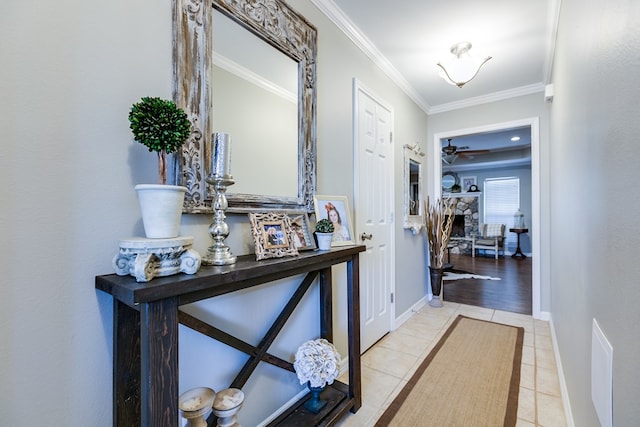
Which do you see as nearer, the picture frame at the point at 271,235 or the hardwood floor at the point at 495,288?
the picture frame at the point at 271,235

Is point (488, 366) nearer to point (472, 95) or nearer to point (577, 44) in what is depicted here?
point (577, 44)

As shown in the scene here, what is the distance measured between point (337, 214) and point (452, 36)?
176cm

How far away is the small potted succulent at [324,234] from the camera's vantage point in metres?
1.58

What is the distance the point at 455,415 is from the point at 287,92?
2.08 m

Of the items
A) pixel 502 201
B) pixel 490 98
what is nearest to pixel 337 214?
pixel 490 98

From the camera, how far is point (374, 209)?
254cm

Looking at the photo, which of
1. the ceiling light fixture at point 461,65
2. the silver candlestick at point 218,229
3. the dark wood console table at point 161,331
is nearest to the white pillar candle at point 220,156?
the silver candlestick at point 218,229

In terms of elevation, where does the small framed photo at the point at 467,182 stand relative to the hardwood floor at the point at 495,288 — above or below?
above

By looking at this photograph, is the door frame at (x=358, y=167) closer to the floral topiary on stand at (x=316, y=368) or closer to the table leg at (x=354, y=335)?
the table leg at (x=354, y=335)

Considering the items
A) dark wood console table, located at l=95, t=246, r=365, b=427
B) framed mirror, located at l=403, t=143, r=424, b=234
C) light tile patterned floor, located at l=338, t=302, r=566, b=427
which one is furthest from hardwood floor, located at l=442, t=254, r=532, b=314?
dark wood console table, located at l=95, t=246, r=365, b=427

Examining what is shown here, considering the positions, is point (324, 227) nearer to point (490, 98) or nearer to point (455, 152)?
point (490, 98)

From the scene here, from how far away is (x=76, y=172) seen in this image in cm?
85

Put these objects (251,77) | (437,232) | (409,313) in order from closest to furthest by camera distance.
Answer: (251,77)
(409,313)
(437,232)

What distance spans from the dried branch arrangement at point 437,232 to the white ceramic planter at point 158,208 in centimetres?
325
